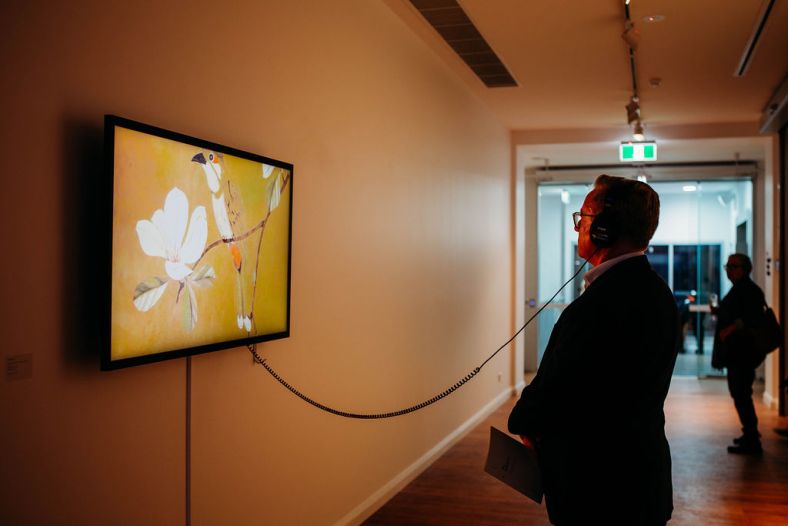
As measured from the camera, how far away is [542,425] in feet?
6.72

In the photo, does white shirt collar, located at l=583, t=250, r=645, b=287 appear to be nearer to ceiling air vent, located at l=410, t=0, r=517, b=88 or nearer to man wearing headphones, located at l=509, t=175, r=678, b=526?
man wearing headphones, located at l=509, t=175, r=678, b=526

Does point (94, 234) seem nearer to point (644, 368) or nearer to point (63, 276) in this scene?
point (63, 276)

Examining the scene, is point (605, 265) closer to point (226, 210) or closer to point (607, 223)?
point (607, 223)

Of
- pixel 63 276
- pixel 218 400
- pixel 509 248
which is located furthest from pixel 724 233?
pixel 63 276

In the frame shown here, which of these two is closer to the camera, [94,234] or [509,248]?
[94,234]

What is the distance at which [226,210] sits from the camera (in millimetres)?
2979

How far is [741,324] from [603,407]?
5187mm

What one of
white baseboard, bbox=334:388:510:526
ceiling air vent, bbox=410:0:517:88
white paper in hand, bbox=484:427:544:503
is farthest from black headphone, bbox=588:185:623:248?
ceiling air vent, bbox=410:0:517:88

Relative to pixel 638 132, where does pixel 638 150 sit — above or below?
below

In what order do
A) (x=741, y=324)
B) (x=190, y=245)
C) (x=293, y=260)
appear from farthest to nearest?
(x=741, y=324)
(x=293, y=260)
(x=190, y=245)

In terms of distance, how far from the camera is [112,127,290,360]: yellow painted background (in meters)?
2.43

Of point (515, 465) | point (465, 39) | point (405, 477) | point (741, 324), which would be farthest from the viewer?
point (741, 324)

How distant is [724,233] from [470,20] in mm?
8540

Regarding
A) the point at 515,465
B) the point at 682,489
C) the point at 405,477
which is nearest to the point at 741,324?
the point at 682,489
